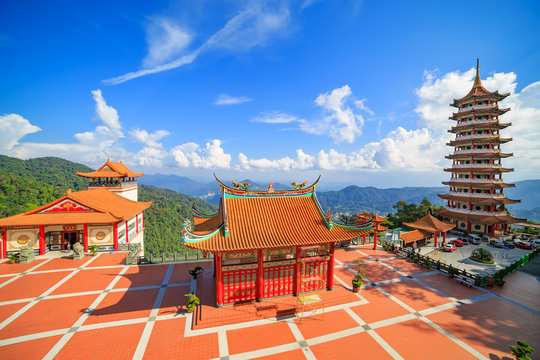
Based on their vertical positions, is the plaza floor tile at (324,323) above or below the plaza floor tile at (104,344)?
below

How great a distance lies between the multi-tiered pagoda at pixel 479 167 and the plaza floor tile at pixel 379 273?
19716 millimetres

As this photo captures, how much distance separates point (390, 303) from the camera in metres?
14.1

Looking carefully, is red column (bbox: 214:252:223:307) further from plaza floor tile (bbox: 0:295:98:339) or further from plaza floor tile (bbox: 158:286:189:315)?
plaza floor tile (bbox: 0:295:98:339)

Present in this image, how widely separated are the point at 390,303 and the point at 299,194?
29.7ft

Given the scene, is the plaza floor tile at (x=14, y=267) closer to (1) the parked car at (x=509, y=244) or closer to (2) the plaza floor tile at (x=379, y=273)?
(2) the plaza floor tile at (x=379, y=273)

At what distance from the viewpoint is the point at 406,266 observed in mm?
20234

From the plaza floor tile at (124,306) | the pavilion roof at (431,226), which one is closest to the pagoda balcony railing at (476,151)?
the pavilion roof at (431,226)

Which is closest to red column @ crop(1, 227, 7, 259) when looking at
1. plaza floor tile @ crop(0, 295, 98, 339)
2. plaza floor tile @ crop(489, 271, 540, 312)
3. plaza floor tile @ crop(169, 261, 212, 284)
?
plaza floor tile @ crop(0, 295, 98, 339)

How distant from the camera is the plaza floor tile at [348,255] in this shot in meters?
21.5

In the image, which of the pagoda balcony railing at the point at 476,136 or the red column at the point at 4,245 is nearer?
the red column at the point at 4,245

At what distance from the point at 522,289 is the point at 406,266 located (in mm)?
7316

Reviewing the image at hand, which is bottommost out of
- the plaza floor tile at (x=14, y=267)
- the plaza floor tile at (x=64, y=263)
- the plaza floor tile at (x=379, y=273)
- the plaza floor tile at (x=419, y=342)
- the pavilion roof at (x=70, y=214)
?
the plaza floor tile at (x=419, y=342)

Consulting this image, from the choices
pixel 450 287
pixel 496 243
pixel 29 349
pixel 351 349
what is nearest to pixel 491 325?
pixel 450 287

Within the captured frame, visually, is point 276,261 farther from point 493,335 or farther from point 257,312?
point 493,335
